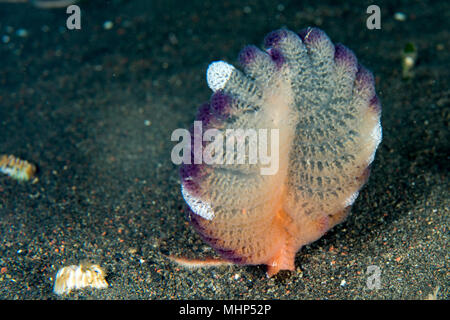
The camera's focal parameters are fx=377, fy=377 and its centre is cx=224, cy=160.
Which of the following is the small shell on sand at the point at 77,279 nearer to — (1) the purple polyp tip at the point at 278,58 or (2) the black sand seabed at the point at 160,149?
(2) the black sand seabed at the point at 160,149

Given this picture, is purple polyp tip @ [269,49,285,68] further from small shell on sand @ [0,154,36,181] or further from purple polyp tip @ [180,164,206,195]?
small shell on sand @ [0,154,36,181]

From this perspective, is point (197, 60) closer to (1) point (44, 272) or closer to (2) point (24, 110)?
(2) point (24, 110)

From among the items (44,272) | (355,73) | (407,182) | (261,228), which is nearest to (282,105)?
(355,73)

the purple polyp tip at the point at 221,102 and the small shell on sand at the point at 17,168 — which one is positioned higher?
the purple polyp tip at the point at 221,102
